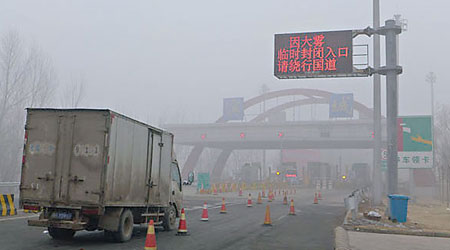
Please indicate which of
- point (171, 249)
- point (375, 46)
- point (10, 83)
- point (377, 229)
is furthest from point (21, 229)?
point (10, 83)

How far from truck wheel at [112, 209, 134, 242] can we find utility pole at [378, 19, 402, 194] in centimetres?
1292

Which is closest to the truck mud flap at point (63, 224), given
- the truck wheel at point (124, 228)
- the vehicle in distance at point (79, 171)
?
the vehicle in distance at point (79, 171)

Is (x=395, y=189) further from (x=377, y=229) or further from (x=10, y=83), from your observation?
(x=10, y=83)

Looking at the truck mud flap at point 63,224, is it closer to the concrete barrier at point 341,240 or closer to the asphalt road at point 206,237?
the asphalt road at point 206,237

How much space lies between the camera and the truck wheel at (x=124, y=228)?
10938mm

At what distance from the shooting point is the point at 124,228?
1127 centimetres

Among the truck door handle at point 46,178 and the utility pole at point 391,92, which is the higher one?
the utility pole at point 391,92

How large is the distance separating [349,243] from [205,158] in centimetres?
12449

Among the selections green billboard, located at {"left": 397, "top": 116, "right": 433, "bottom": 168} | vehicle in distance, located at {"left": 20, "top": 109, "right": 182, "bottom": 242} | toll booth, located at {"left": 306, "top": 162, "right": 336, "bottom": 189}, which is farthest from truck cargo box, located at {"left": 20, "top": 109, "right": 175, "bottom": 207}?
toll booth, located at {"left": 306, "top": 162, "right": 336, "bottom": 189}

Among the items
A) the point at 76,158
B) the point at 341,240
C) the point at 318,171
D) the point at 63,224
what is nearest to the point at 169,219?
the point at 63,224

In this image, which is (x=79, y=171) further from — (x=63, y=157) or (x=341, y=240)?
(x=341, y=240)

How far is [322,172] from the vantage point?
268ft

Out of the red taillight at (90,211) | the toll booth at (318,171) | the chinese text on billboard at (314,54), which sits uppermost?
the chinese text on billboard at (314,54)

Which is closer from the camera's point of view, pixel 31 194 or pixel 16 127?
pixel 31 194
